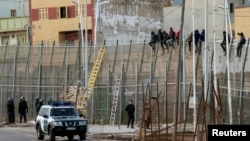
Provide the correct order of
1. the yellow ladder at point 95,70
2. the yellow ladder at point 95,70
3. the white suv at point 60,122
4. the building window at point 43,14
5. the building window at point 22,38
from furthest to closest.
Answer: the building window at point 22,38 → the building window at point 43,14 → the yellow ladder at point 95,70 → the yellow ladder at point 95,70 → the white suv at point 60,122

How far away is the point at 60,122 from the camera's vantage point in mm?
31031

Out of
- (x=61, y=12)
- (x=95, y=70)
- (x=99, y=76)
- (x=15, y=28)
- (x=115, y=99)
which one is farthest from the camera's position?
(x=15, y=28)

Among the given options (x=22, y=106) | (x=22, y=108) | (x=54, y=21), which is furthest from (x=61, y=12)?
(x=22, y=106)

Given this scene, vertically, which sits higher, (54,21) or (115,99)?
(54,21)

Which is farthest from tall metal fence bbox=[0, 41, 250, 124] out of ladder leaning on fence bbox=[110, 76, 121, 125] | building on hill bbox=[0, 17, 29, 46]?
building on hill bbox=[0, 17, 29, 46]

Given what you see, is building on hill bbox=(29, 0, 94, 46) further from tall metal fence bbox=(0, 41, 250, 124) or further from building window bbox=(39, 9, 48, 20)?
tall metal fence bbox=(0, 41, 250, 124)

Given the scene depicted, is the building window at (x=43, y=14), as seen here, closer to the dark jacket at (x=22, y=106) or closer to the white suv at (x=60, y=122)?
the dark jacket at (x=22, y=106)

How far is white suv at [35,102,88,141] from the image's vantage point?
30.9 metres

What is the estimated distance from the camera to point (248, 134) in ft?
41.4

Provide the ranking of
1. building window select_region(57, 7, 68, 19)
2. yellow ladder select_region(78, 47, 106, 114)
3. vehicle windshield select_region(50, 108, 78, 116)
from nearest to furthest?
vehicle windshield select_region(50, 108, 78, 116), yellow ladder select_region(78, 47, 106, 114), building window select_region(57, 7, 68, 19)

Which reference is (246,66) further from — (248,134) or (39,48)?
(248,134)

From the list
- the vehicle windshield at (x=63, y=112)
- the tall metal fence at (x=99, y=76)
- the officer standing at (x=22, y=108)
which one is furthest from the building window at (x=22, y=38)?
the vehicle windshield at (x=63, y=112)

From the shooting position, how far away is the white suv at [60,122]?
101ft

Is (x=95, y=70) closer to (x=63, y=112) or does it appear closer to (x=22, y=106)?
(x=22, y=106)
